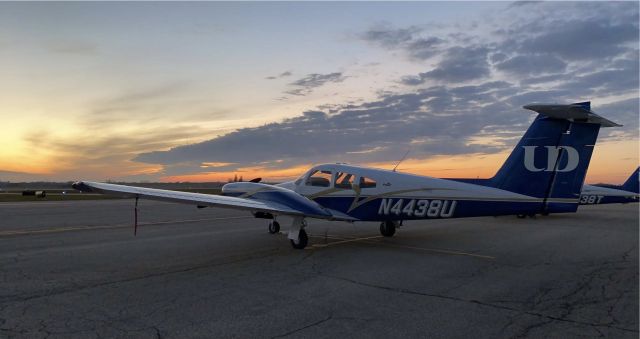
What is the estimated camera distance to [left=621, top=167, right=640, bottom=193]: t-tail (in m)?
32.1

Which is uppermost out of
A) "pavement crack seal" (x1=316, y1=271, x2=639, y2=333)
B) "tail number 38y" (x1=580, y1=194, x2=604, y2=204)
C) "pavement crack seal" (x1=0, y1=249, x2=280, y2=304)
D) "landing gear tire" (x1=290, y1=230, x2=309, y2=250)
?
"tail number 38y" (x1=580, y1=194, x2=604, y2=204)

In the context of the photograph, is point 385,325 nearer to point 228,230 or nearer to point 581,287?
point 581,287

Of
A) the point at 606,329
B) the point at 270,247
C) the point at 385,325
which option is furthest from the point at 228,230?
the point at 606,329

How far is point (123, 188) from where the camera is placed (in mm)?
10969

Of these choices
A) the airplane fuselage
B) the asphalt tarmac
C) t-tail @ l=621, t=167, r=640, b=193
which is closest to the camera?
the asphalt tarmac

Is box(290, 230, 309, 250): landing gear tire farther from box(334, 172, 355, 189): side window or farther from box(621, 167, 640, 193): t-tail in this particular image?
box(621, 167, 640, 193): t-tail

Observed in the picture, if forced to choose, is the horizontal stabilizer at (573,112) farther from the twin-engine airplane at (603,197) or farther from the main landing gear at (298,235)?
the twin-engine airplane at (603,197)

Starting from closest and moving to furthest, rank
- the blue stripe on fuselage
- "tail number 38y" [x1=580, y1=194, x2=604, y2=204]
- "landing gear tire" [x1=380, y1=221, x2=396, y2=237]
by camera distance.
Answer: the blue stripe on fuselage → "landing gear tire" [x1=380, y1=221, x2=396, y2=237] → "tail number 38y" [x1=580, y1=194, x2=604, y2=204]

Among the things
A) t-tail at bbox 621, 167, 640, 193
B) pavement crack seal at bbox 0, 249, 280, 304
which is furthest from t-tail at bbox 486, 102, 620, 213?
t-tail at bbox 621, 167, 640, 193

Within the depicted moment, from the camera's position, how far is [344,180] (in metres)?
13.6

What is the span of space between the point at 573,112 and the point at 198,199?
9.82 m

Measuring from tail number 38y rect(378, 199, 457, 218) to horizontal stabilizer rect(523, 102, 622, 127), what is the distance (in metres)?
3.25

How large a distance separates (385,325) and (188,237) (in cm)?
1012

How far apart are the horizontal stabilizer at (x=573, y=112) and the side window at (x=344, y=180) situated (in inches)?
210
